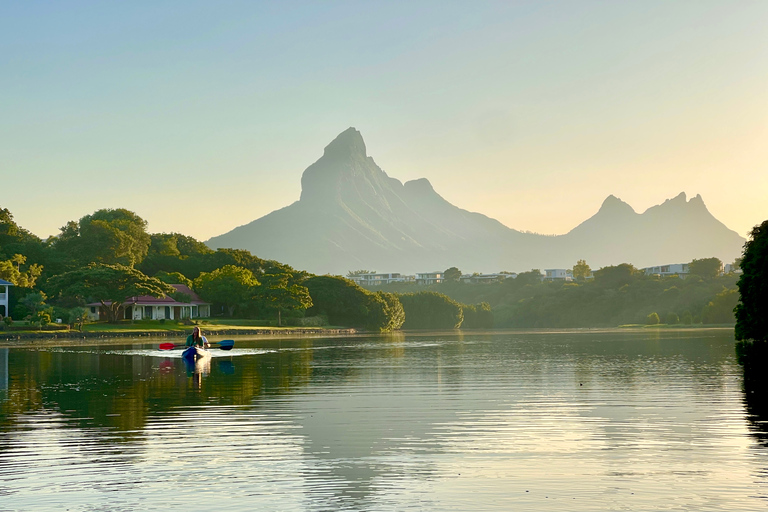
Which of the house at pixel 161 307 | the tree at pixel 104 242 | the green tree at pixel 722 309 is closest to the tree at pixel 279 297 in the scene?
the house at pixel 161 307

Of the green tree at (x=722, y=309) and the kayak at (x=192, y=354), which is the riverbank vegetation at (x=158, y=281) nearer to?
the green tree at (x=722, y=309)

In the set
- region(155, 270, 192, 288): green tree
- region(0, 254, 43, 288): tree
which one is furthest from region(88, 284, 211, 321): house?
region(0, 254, 43, 288): tree

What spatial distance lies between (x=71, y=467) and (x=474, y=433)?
9283mm

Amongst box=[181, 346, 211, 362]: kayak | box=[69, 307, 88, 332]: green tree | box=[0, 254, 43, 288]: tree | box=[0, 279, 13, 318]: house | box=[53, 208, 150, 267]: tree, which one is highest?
box=[53, 208, 150, 267]: tree

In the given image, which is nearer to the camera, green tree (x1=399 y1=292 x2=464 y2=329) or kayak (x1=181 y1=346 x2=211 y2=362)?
kayak (x1=181 y1=346 x2=211 y2=362)

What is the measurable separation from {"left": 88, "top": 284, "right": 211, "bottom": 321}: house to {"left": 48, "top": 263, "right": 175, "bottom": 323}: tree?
7.91m

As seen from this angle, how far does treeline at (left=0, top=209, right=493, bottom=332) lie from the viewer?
102625mm

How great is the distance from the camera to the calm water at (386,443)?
1328cm

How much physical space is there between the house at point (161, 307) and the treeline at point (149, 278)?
1.42 meters

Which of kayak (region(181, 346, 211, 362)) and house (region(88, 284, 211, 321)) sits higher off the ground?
house (region(88, 284, 211, 321))

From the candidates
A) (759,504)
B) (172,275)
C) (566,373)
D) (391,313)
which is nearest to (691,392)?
(566,373)

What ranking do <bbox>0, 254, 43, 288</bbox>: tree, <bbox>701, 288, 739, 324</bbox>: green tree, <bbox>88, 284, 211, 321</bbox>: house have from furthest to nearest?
<bbox>701, 288, 739, 324</bbox>: green tree
<bbox>88, 284, 211, 321</bbox>: house
<bbox>0, 254, 43, 288</bbox>: tree

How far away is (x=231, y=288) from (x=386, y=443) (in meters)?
113

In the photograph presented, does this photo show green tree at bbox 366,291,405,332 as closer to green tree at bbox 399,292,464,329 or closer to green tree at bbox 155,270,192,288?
green tree at bbox 399,292,464,329
